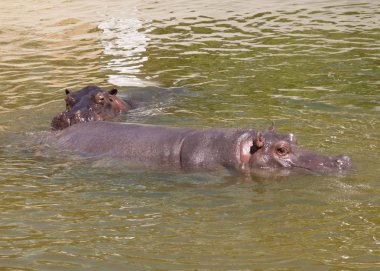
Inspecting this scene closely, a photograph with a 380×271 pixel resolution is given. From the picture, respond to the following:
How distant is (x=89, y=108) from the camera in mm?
9945

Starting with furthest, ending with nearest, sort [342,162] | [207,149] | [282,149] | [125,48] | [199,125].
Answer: [125,48] < [199,125] < [207,149] < [282,149] < [342,162]

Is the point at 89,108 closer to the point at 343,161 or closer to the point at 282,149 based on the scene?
the point at 282,149

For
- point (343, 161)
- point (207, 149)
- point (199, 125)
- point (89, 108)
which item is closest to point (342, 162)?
point (343, 161)

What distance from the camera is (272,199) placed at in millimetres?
6871

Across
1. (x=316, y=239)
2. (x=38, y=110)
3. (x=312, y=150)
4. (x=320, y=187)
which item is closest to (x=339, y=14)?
(x=38, y=110)

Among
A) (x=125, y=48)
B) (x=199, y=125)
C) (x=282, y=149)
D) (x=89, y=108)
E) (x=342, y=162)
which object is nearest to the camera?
(x=342, y=162)

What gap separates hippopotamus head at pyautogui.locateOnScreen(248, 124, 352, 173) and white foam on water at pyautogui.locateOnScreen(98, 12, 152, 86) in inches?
202

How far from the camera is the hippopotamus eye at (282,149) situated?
24.7 feet

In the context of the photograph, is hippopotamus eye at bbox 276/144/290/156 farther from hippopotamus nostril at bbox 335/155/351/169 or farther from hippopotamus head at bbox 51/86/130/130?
hippopotamus head at bbox 51/86/130/130

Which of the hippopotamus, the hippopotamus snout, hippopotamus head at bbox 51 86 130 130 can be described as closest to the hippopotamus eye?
the hippopotamus

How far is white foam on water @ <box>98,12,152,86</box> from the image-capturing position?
13.0 m

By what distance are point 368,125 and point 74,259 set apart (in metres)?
4.42

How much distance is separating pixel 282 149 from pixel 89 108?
10.3 ft

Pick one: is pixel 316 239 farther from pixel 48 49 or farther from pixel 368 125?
pixel 48 49
